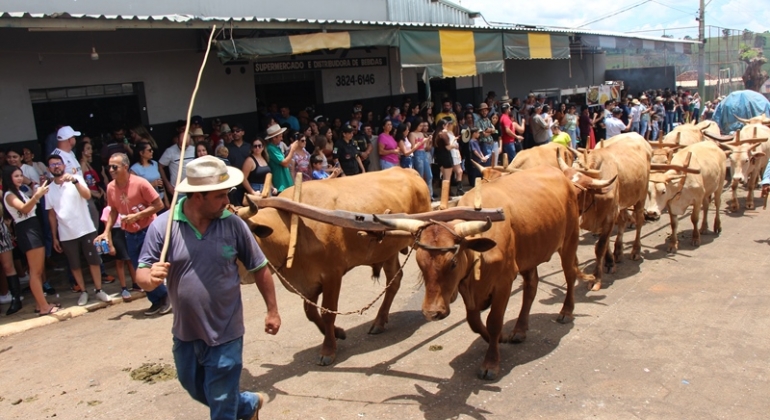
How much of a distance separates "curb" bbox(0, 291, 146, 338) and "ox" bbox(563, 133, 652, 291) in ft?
18.5

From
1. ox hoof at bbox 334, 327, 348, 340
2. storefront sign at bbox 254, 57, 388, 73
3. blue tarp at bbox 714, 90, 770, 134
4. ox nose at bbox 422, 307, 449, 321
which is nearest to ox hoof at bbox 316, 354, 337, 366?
ox hoof at bbox 334, 327, 348, 340

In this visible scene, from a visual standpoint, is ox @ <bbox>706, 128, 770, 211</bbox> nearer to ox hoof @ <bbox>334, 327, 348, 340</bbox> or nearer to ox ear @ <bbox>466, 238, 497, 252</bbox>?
ox hoof @ <bbox>334, 327, 348, 340</bbox>

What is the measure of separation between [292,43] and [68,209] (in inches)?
147

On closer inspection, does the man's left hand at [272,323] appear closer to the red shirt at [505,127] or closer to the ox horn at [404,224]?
the ox horn at [404,224]

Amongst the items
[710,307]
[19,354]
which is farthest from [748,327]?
[19,354]

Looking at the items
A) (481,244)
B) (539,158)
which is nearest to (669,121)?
(539,158)

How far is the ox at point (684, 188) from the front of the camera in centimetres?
964

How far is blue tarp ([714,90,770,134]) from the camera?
1573 centimetres

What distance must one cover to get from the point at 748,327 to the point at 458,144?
8242 millimetres

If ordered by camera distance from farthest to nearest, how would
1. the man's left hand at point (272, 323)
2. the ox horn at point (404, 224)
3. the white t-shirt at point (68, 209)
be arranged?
the white t-shirt at point (68, 209), the ox horn at point (404, 224), the man's left hand at point (272, 323)

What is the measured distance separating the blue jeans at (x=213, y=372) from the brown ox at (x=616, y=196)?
16.5ft

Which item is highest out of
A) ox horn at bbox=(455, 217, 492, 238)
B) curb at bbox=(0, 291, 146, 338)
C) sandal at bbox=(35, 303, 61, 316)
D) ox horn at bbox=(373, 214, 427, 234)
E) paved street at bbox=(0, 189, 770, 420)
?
ox horn at bbox=(373, 214, 427, 234)

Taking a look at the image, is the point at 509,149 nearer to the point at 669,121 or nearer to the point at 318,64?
the point at 318,64

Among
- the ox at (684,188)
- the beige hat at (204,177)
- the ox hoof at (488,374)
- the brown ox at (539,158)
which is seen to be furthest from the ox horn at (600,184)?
the beige hat at (204,177)
